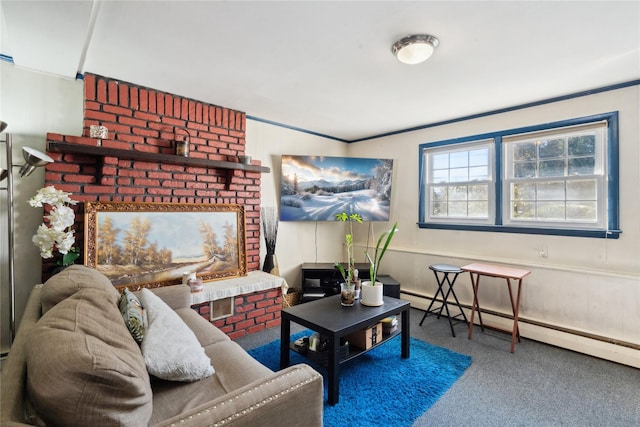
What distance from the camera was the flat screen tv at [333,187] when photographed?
4.03m

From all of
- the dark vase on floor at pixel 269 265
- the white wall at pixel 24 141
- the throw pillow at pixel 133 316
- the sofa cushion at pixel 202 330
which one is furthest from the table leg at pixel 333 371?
the white wall at pixel 24 141

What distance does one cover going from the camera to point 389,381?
231 cm

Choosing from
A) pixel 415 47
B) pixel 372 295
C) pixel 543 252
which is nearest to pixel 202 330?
pixel 372 295

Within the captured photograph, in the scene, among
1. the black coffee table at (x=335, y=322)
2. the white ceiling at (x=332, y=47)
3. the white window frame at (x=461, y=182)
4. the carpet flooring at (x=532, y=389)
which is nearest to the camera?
the white ceiling at (x=332, y=47)

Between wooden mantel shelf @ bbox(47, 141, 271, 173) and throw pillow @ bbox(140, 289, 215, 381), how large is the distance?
1.53m

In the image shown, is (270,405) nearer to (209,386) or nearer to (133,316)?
(209,386)

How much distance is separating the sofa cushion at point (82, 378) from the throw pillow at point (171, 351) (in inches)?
18.8

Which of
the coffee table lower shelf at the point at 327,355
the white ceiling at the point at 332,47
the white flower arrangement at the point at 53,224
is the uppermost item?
the white ceiling at the point at 332,47

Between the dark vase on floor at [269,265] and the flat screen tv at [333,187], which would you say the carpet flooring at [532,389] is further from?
the flat screen tv at [333,187]

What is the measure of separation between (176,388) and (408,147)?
382cm

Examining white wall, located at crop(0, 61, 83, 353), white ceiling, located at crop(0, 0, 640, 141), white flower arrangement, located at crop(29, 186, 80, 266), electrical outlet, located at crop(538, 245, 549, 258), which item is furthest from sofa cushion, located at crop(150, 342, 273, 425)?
electrical outlet, located at crop(538, 245, 549, 258)

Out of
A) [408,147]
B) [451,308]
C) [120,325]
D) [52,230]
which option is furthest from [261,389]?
[408,147]

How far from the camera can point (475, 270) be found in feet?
9.87

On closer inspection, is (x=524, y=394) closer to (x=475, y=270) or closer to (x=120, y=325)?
(x=475, y=270)
